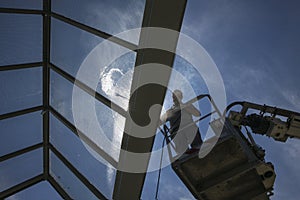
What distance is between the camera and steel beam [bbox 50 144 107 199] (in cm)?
915

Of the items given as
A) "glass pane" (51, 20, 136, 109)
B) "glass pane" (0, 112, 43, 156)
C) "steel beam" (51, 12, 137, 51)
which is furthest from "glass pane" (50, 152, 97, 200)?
"steel beam" (51, 12, 137, 51)

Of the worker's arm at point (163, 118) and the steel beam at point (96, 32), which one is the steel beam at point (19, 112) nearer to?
the steel beam at point (96, 32)

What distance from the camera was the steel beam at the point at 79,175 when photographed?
9.15 meters

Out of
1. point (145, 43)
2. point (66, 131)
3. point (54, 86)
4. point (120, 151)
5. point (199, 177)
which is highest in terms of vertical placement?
point (54, 86)

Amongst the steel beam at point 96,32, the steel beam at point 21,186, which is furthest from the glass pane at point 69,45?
the steel beam at point 21,186

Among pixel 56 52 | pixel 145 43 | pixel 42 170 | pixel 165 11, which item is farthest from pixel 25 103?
pixel 165 11

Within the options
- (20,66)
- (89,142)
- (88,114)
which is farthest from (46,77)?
(89,142)

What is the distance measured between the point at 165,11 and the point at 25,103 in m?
5.06

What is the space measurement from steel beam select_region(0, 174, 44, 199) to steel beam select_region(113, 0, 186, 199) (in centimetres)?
287

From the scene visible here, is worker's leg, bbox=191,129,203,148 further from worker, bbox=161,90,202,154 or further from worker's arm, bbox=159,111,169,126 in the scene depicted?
worker's arm, bbox=159,111,169,126

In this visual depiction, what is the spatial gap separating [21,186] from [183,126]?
551 centimetres

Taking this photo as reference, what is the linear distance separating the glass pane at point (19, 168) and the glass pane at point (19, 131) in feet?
1.25

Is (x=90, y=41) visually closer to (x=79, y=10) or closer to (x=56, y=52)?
(x=79, y=10)

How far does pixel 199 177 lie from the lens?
6.44 m
